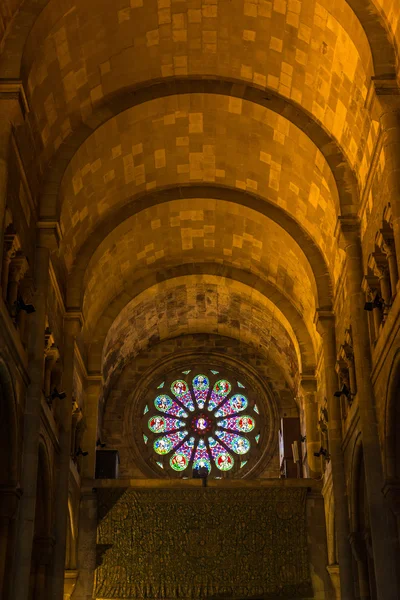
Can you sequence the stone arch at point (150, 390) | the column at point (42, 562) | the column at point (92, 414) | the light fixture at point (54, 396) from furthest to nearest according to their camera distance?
the stone arch at point (150, 390)
the column at point (92, 414)
the light fixture at point (54, 396)
the column at point (42, 562)

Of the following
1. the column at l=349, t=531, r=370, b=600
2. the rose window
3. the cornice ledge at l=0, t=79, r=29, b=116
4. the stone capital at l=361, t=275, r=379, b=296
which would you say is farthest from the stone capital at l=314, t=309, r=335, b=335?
the cornice ledge at l=0, t=79, r=29, b=116

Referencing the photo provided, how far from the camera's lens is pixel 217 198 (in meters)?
20.9

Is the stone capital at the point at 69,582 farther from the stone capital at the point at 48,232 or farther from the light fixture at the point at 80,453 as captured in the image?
the stone capital at the point at 48,232

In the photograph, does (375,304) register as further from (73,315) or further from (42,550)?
(42,550)

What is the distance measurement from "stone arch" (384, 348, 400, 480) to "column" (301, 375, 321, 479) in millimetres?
7522

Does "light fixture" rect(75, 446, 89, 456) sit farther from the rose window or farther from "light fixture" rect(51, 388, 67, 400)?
the rose window

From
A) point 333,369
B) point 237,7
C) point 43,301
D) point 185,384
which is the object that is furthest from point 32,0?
point 185,384

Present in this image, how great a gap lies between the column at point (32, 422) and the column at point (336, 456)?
633 centimetres

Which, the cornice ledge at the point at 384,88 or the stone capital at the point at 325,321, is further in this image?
the stone capital at the point at 325,321

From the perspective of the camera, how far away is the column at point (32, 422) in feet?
44.9

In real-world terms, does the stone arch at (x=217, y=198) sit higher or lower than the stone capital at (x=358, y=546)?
higher

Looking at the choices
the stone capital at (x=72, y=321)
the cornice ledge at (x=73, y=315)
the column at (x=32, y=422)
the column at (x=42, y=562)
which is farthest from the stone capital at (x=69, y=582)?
the column at (x=32, y=422)

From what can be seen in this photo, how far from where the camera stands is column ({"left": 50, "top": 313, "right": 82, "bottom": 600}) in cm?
1678

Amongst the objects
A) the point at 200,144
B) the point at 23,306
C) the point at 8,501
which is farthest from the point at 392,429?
the point at 200,144
